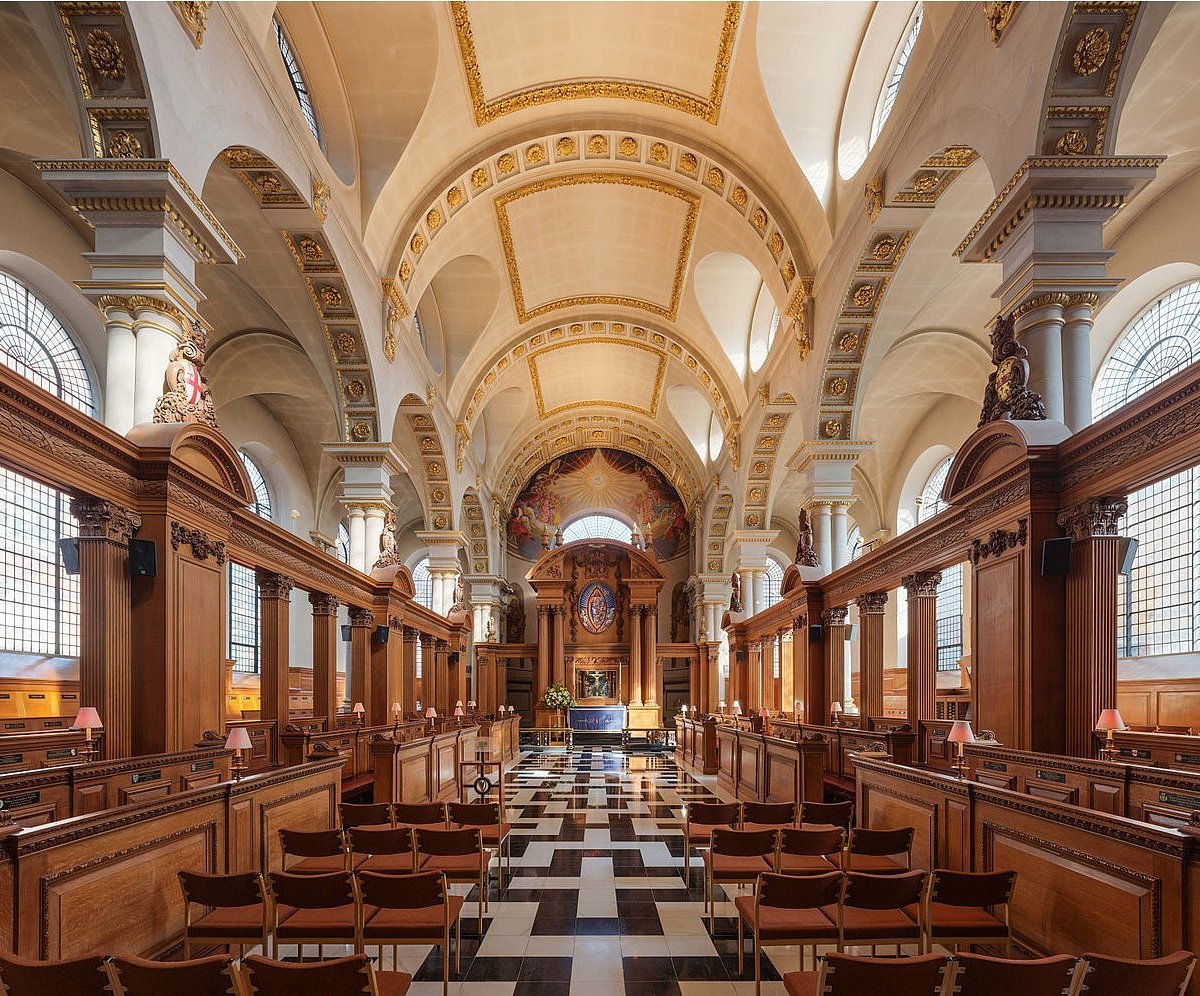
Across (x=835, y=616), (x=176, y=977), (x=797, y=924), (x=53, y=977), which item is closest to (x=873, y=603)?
(x=835, y=616)

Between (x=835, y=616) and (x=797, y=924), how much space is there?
10630mm

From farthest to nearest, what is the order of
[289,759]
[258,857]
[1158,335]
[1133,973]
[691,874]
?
[1158,335]
[289,759]
[691,874]
[258,857]
[1133,973]

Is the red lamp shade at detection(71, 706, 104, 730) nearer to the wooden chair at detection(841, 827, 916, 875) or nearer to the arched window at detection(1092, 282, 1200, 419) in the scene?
the wooden chair at detection(841, 827, 916, 875)

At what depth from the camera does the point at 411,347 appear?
18531mm

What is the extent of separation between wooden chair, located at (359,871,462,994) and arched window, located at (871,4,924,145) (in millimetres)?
11139

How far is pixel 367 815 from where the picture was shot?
7.23 m

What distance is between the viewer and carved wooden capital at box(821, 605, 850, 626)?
48.4 feet

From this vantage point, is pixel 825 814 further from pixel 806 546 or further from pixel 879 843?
pixel 806 546

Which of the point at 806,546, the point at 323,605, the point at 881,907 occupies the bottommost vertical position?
the point at 881,907

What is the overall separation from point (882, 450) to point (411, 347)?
48.5ft

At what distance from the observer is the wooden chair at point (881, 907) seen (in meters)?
4.32

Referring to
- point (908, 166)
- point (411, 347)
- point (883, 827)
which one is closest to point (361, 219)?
point (411, 347)

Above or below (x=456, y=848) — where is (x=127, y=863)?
above

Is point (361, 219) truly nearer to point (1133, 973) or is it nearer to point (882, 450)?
point (1133, 973)
